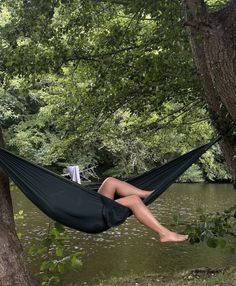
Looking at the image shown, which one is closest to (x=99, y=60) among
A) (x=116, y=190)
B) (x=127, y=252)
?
A: (x=116, y=190)

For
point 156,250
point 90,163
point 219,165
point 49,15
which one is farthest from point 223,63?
point 219,165

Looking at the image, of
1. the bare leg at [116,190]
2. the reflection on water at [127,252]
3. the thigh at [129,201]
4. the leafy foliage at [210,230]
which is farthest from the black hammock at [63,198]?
the reflection on water at [127,252]

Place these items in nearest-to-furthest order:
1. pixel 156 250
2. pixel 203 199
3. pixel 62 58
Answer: pixel 62 58
pixel 156 250
pixel 203 199

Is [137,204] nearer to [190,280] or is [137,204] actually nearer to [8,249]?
[8,249]

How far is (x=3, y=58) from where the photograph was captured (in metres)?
4.12

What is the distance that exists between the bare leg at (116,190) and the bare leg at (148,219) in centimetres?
23

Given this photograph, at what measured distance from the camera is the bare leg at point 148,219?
9.70 ft

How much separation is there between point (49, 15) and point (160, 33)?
121 cm

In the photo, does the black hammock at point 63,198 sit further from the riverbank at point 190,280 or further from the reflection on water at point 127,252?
the reflection on water at point 127,252

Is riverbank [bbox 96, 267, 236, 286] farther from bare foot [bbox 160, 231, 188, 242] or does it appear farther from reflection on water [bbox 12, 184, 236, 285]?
bare foot [bbox 160, 231, 188, 242]

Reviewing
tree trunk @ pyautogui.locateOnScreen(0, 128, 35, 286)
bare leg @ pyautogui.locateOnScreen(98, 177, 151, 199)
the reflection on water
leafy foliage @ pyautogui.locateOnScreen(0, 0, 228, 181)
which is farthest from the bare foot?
the reflection on water

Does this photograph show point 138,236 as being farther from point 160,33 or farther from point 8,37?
point 8,37

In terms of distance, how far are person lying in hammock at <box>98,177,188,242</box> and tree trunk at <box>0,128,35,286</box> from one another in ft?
2.19

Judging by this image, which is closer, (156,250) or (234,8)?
(234,8)
